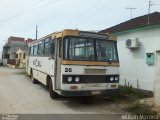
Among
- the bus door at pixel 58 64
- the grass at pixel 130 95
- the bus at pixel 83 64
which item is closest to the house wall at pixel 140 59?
the grass at pixel 130 95

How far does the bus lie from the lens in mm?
10375

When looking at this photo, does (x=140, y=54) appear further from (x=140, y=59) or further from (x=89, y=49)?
(x=89, y=49)

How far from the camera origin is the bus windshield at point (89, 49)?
10.6 metres

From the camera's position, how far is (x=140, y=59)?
13773mm

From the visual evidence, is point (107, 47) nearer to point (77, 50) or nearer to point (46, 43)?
point (77, 50)

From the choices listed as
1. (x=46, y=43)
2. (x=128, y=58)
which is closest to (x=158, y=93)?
(x=128, y=58)

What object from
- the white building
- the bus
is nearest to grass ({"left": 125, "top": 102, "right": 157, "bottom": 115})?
the bus

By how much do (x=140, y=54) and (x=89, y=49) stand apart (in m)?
3.84

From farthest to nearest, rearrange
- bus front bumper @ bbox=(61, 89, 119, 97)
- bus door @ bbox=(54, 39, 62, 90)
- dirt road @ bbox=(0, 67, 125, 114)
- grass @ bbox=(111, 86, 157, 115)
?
bus door @ bbox=(54, 39, 62, 90)
bus front bumper @ bbox=(61, 89, 119, 97)
dirt road @ bbox=(0, 67, 125, 114)
grass @ bbox=(111, 86, 157, 115)

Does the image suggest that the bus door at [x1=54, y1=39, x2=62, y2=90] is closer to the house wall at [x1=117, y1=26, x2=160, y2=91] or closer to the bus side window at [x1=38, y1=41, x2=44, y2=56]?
the bus side window at [x1=38, y1=41, x2=44, y2=56]

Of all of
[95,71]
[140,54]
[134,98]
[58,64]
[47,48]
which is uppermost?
[47,48]

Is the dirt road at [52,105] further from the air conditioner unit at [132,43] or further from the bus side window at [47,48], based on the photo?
the air conditioner unit at [132,43]

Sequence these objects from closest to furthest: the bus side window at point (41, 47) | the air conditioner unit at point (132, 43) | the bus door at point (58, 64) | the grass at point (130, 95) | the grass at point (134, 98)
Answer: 1. the grass at point (134, 98)
2. the bus door at point (58, 64)
3. the grass at point (130, 95)
4. the air conditioner unit at point (132, 43)
5. the bus side window at point (41, 47)

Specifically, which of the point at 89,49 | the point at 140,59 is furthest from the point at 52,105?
the point at 140,59
